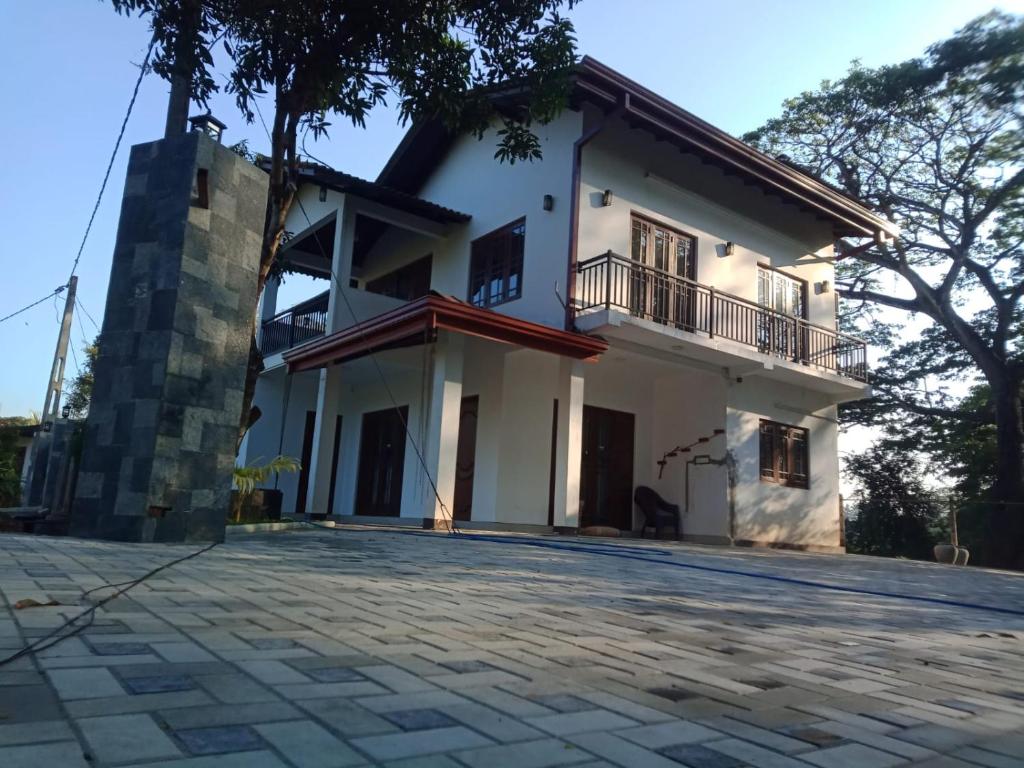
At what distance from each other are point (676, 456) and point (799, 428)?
2.80 metres

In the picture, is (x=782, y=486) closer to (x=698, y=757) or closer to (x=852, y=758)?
(x=852, y=758)

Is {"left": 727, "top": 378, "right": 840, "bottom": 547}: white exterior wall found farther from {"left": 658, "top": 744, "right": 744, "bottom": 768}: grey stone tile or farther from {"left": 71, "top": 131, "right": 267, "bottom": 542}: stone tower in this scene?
{"left": 658, "top": 744, "right": 744, "bottom": 768}: grey stone tile

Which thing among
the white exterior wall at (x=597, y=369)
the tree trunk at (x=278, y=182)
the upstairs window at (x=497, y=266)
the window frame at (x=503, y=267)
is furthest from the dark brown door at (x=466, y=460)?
the tree trunk at (x=278, y=182)

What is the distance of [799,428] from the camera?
47.8 ft

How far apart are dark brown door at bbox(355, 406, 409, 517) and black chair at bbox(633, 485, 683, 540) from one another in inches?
169

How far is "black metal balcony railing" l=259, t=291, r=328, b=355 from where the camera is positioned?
1455cm

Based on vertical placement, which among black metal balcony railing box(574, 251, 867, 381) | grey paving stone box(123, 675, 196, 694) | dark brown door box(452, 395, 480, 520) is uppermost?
black metal balcony railing box(574, 251, 867, 381)

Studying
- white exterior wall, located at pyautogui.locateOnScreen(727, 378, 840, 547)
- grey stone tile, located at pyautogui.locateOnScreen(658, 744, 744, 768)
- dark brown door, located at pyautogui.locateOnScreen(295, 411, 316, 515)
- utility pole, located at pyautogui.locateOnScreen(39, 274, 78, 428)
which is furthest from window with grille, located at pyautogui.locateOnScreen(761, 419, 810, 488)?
utility pole, located at pyautogui.locateOnScreen(39, 274, 78, 428)

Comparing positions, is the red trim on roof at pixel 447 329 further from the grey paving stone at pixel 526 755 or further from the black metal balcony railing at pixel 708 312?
the grey paving stone at pixel 526 755

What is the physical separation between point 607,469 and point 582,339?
3308mm

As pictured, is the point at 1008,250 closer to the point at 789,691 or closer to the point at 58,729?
the point at 789,691

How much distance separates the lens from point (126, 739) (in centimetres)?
143

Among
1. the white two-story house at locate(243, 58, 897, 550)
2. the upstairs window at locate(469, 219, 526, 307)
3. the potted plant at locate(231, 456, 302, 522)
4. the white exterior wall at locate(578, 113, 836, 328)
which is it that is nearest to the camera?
the potted plant at locate(231, 456, 302, 522)

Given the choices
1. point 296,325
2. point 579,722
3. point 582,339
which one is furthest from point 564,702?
point 296,325
